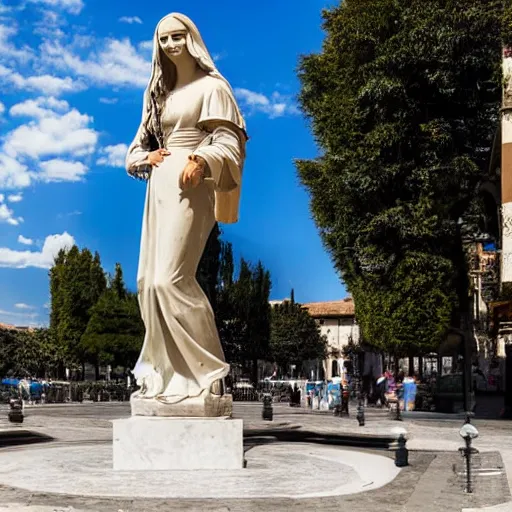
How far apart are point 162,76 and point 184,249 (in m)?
1.90

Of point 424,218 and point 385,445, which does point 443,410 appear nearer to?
point 424,218

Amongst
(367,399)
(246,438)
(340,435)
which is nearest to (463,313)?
(367,399)

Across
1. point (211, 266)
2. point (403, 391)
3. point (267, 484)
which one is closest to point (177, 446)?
point (267, 484)

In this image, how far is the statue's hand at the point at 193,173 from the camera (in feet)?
26.6

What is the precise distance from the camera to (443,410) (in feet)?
98.5

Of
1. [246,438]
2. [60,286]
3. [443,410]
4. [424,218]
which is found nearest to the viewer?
[246,438]

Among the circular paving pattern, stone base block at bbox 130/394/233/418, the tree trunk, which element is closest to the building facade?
the tree trunk

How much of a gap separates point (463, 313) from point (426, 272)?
3763mm

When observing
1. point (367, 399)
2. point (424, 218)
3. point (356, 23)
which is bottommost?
point (367, 399)

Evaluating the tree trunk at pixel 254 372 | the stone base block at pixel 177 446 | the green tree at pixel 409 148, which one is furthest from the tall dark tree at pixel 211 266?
the stone base block at pixel 177 446

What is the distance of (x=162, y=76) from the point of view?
8.91 metres

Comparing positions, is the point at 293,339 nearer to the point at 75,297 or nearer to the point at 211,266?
the point at 75,297

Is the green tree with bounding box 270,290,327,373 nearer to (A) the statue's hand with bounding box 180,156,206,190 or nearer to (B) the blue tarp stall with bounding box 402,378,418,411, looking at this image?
(B) the blue tarp stall with bounding box 402,378,418,411

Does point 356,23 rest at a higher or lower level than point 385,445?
higher
